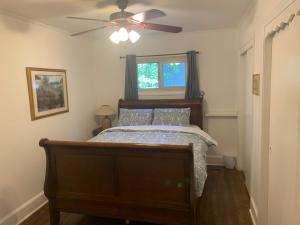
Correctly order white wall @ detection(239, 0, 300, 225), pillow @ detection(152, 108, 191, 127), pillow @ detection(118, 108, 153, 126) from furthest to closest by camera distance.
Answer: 1. pillow @ detection(118, 108, 153, 126)
2. pillow @ detection(152, 108, 191, 127)
3. white wall @ detection(239, 0, 300, 225)

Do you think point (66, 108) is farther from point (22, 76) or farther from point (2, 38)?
point (2, 38)

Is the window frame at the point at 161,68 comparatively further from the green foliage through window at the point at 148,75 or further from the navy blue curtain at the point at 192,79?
the navy blue curtain at the point at 192,79

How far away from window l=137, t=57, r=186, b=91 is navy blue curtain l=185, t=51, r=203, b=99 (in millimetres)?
194

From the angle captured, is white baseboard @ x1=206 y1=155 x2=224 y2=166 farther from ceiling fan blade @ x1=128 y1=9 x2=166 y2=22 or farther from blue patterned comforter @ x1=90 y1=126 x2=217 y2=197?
ceiling fan blade @ x1=128 y1=9 x2=166 y2=22

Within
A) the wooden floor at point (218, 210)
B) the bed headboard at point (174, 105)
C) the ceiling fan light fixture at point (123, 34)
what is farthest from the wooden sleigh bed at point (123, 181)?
the bed headboard at point (174, 105)

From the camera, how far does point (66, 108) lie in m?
3.78

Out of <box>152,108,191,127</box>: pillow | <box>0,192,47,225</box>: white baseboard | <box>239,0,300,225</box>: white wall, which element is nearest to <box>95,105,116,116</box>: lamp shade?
<box>152,108,191,127</box>: pillow

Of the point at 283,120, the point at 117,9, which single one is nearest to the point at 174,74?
the point at 117,9

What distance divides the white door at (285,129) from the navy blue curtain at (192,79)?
2061 millimetres

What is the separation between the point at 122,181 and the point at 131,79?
2.39 meters

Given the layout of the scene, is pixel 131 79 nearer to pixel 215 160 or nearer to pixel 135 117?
pixel 135 117

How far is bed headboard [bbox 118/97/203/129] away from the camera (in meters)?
4.07

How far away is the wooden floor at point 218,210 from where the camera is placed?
2670mm

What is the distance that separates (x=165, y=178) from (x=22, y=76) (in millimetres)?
2115
